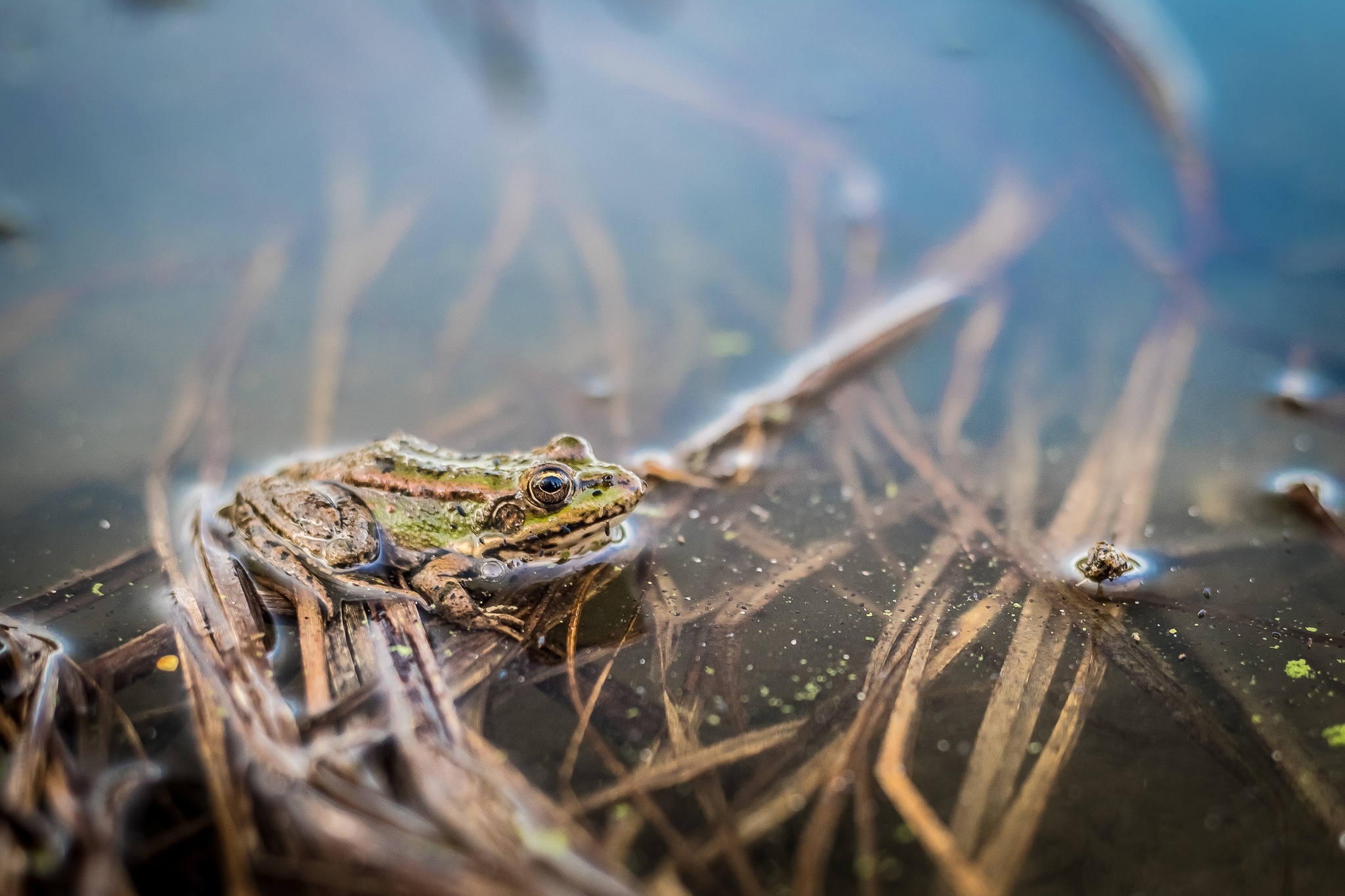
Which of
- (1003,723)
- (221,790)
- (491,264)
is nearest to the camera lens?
(221,790)

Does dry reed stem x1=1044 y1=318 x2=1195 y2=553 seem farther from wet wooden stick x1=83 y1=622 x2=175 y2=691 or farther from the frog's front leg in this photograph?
wet wooden stick x1=83 y1=622 x2=175 y2=691

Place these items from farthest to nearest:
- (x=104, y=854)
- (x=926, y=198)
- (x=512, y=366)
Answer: (x=926, y=198), (x=512, y=366), (x=104, y=854)

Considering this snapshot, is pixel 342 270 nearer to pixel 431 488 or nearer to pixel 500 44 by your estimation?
pixel 431 488

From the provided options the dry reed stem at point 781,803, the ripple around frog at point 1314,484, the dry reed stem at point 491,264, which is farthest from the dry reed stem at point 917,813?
the dry reed stem at point 491,264

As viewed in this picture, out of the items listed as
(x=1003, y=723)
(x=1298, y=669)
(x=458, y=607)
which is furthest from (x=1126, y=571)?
(x=458, y=607)

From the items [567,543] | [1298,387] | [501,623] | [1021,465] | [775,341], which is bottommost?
[501,623]

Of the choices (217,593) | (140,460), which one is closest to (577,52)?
(140,460)

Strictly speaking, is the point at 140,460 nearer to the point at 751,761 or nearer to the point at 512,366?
the point at 512,366
